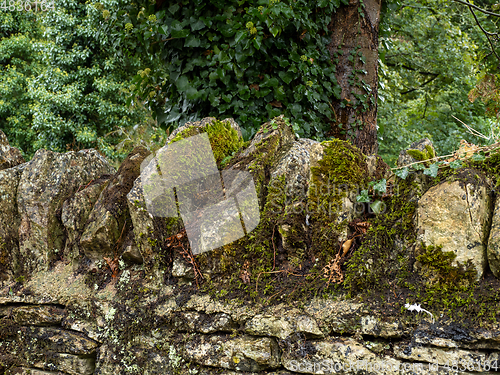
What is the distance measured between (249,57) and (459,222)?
2.21 meters

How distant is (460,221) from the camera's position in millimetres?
1561

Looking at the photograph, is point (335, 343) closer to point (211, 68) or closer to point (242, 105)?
point (242, 105)

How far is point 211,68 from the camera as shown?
3.26 m

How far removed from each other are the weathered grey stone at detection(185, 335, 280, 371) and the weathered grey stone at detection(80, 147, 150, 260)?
2.53ft

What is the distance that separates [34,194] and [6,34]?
17335 millimetres

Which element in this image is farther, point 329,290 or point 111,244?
point 111,244

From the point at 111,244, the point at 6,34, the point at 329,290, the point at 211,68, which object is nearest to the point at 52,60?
the point at 6,34

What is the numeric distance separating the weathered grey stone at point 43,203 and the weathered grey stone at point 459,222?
213 centimetres

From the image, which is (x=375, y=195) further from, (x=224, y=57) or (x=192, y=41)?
(x=192, y=41)

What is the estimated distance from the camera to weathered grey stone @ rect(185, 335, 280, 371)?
171 cm

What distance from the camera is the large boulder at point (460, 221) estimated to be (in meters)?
1.53

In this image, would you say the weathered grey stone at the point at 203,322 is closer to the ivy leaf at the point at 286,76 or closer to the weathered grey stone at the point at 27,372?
the weathered grey stone at the point at 27,372

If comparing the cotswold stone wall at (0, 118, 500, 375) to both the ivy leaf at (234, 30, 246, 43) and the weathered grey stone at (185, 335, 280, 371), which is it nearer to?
the weathered grey stone at (185, 335, 280, 371)

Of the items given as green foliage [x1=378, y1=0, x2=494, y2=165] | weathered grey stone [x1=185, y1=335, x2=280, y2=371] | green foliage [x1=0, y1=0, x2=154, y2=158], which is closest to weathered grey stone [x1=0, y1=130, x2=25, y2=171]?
weathered grey stone [x1=185, y1=335, x2=280, y2=371]
